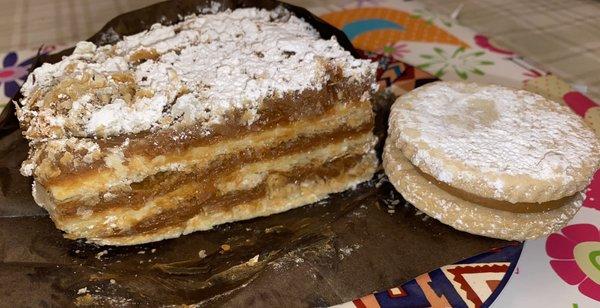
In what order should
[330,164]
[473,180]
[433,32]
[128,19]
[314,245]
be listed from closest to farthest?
[473,180] < [314,245] < [330,164] < [128,19] < [433,32]

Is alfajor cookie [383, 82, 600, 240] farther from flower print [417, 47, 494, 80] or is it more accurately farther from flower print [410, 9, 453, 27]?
flower print [410, 9, 453, 27]

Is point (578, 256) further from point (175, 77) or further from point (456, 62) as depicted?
point (175, 77)

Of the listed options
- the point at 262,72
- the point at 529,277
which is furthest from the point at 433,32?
the point at 529,277

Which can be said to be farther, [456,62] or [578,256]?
[456,62]

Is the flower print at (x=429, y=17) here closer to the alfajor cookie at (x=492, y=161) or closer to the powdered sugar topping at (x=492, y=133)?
the powdered sugar topping at (x=492, y=133)

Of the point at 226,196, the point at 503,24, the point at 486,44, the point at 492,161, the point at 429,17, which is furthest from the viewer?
the point at 503,24

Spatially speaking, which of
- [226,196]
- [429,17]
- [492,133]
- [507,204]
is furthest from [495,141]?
[429,17]

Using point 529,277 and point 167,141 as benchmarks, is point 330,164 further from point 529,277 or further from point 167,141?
point 529,277
